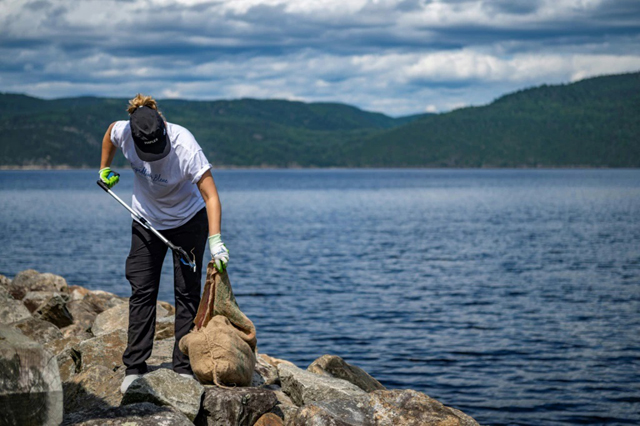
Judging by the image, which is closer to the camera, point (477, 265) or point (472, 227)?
point (477, 265)

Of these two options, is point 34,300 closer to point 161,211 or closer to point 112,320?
point 112,320

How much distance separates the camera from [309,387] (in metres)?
7.65

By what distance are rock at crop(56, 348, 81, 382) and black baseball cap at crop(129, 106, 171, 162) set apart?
2.90m

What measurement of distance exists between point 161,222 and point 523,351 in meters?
11.7

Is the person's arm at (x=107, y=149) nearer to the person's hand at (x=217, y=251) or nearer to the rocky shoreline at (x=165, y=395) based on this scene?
the person's hand at (x=217, y=251)

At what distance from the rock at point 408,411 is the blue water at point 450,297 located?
5.35m

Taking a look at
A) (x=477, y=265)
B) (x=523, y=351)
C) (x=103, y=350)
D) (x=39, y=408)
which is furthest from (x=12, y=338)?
(x=477, y=265)

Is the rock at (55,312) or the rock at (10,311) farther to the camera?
the rock at (55,312)

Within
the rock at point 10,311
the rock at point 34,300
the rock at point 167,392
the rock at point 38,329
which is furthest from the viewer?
the rock at point 34,300

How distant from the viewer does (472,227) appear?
53688mm

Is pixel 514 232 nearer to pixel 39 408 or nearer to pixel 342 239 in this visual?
pixel 342 239

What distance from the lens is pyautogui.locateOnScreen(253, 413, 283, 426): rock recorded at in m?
6.51

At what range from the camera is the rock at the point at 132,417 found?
5363 millimetres

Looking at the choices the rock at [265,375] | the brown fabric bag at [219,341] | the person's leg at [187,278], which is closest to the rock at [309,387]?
the rock at [265,375]
